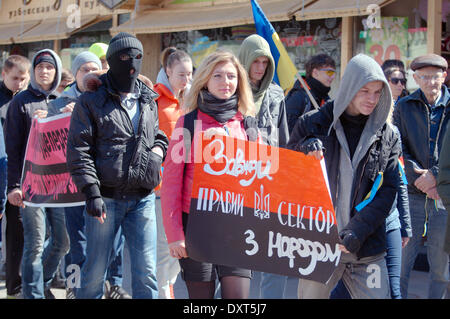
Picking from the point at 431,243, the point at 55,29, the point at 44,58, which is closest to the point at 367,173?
the point at 431,243

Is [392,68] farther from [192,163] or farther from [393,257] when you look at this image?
[192,163]

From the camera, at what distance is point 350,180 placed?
4.00m

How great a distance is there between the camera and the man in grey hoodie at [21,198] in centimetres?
552

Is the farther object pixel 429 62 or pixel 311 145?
pixel 429 62

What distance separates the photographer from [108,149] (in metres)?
4.47

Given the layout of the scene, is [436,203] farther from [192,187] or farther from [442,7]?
[442,7]

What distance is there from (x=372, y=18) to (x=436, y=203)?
4527 millimetres

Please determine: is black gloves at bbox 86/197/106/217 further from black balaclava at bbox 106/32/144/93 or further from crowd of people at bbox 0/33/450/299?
black balaclava at bbox 106/32/144/93

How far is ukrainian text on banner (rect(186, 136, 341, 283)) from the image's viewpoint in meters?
3.91

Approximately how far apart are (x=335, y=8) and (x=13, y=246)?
5.08 m

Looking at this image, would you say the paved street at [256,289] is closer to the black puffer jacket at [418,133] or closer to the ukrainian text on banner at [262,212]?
the black puffer jacket at [418,133]

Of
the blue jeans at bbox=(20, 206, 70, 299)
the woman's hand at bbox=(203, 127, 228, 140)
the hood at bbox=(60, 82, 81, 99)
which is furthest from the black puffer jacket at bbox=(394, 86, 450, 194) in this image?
the blue jeans at bbox=(20, 206, 70, 299)

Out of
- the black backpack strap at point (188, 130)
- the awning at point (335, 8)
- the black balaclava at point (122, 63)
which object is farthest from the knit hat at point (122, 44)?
the awning at point (335, 8)
